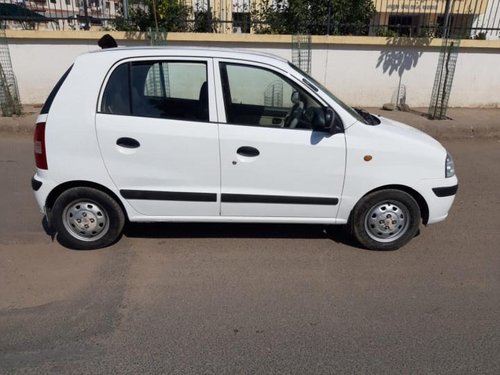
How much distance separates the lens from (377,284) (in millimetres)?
3463

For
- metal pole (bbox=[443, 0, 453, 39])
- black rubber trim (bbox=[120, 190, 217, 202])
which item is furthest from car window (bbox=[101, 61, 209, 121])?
metal pole (bbox=[443, 0, 453, 39])

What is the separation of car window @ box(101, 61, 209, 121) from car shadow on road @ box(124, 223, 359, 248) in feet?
4.07

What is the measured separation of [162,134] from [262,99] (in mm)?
1077

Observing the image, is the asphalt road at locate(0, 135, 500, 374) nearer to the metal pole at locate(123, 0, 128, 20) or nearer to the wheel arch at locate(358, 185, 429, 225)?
the wheel arch at locate(358, 185, 429, 225)

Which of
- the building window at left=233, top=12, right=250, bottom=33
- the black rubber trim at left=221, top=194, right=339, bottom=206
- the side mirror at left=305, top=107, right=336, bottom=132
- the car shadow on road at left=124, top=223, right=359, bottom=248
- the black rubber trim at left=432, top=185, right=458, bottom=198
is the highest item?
the building window at left=233, top=12, right=250, bottom=33

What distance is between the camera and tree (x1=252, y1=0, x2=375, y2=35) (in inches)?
379

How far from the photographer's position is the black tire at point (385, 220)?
381cm

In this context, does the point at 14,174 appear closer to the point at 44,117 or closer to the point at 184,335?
the point at 44,117

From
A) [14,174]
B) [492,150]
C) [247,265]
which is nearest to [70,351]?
[247,265]

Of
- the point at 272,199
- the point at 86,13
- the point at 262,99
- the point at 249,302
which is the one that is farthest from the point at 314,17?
the point at 249,302

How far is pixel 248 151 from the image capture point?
141 inches

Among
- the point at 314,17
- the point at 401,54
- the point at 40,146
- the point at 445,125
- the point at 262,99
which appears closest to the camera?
the point at 40,146

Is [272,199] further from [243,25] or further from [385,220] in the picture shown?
[243,25]

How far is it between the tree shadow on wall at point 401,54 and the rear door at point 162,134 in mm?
7155
